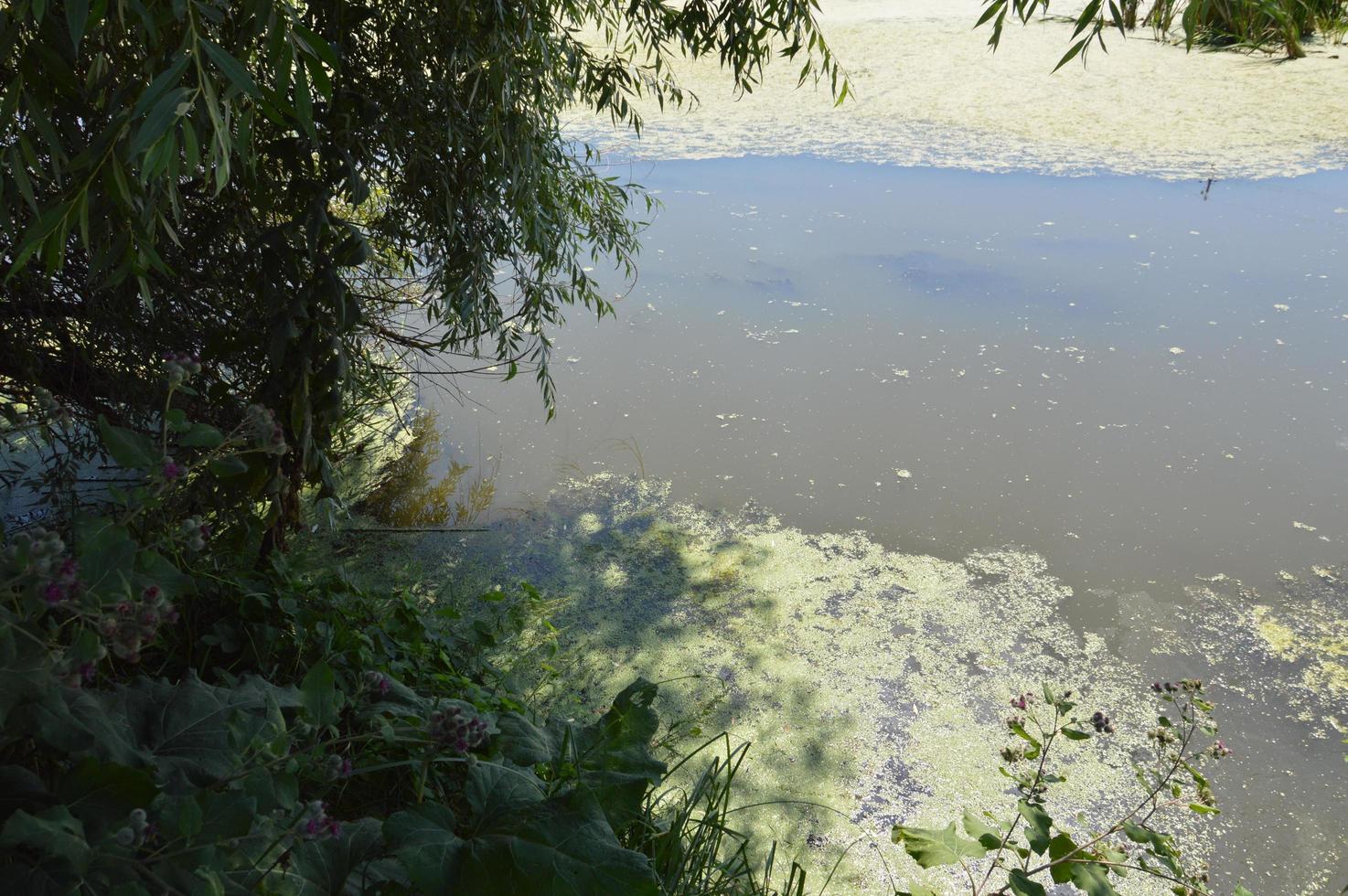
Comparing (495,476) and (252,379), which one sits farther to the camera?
(495,476)

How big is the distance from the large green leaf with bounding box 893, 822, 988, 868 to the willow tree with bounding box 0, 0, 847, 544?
111 cm

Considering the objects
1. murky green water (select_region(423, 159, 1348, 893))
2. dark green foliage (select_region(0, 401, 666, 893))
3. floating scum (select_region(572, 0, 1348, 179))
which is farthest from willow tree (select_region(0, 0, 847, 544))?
floating scum (select_region(572, 0, 1348, 179))

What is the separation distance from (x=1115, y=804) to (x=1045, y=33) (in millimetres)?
6202

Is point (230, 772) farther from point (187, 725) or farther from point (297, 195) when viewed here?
point (297, 195)

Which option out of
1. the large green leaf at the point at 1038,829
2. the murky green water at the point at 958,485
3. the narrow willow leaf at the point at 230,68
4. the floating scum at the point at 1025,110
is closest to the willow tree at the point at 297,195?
the narrow willow leaf at the point at 230,68

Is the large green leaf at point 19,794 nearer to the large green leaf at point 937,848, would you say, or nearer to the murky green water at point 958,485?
the large green leaf at point 937,848

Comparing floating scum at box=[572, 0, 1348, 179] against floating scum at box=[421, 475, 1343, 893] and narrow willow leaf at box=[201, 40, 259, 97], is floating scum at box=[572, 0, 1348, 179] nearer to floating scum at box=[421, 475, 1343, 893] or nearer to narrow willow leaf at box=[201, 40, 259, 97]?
floating scum at box=[421, 475, 1343, 893]

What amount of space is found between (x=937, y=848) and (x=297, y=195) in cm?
147

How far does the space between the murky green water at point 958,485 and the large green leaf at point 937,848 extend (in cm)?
43

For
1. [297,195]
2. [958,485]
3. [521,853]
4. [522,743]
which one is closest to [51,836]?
[521,853]

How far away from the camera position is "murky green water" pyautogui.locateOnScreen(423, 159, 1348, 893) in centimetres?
223

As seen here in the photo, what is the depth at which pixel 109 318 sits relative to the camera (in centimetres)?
204

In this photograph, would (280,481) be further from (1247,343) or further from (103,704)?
(1247,343)

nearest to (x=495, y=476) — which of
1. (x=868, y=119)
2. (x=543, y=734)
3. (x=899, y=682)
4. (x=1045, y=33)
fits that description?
(x=899, y=682)
